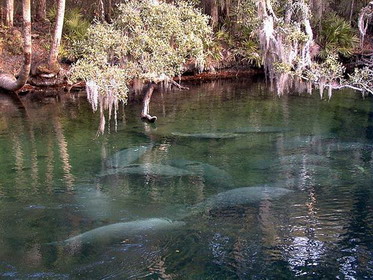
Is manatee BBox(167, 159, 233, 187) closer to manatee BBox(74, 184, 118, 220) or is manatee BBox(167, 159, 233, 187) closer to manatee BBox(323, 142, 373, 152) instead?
manatee BBox(74, 184, 118, 220)

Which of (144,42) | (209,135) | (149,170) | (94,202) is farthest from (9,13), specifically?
(94,202)

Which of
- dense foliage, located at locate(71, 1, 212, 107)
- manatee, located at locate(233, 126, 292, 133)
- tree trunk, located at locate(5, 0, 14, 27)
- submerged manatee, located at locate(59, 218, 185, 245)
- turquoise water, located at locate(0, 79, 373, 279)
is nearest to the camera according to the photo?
turquoise water, located at locate(0, 79, 373, 279)

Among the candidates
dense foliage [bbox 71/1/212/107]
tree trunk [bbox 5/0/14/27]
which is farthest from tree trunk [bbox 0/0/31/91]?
dense foliage [bbox 71/1/212/107]

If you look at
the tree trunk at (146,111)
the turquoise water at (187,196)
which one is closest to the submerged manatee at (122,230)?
the turquoise water at (187,196)

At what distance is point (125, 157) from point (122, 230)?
4540 mm

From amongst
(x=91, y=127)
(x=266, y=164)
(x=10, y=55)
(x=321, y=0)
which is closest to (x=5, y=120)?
(x=91, y=127)

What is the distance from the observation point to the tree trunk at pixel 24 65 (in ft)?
60.3

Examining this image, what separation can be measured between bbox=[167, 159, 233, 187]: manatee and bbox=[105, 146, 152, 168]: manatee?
990 millimetres

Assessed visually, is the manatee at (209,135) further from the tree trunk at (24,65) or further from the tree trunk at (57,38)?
the tree trunk at (57,38)

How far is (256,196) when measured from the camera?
9.75m

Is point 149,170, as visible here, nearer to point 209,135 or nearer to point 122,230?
point 122,230

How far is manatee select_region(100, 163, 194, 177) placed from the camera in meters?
11.4

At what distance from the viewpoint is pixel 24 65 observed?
751 inches

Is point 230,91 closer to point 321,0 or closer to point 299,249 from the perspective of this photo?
point 321,0
